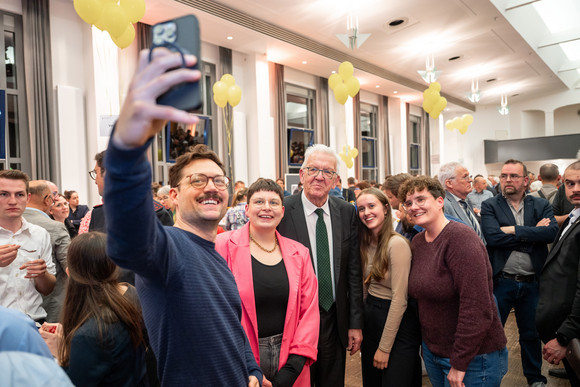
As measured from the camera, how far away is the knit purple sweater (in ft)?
5.34

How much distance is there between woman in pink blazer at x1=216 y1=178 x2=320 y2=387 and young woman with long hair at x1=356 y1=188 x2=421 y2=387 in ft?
1.47

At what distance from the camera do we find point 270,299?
173cm

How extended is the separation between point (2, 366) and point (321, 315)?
5.44 ft

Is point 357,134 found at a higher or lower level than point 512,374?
higher

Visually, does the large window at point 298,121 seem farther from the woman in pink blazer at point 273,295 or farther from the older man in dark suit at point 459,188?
the woman in pink blazer at point 273,295

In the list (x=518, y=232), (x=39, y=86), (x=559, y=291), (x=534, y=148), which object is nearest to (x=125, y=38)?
(x=39, y=86)

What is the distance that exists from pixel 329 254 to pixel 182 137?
646 centimetres

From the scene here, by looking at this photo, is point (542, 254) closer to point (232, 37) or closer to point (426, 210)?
point (426, 210)

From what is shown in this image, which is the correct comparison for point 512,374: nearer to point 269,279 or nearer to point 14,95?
point 269,279

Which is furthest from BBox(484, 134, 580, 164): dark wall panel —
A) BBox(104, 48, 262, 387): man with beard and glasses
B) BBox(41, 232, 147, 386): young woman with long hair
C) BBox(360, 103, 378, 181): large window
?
BBox(41, 232, 147, 386): young woman with long hair

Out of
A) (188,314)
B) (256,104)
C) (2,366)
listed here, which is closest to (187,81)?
(2,366)

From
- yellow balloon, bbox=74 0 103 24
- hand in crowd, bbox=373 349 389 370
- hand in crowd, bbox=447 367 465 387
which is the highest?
yellow balloon, bbox=74 0 103 24

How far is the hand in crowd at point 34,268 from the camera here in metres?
1.93

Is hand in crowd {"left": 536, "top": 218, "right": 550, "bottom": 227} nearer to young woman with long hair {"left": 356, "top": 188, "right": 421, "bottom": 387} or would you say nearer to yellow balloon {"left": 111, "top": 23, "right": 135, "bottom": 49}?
young woman with long hair {"left": 356, "top": 188, "right": 421, "bottom": 387}
